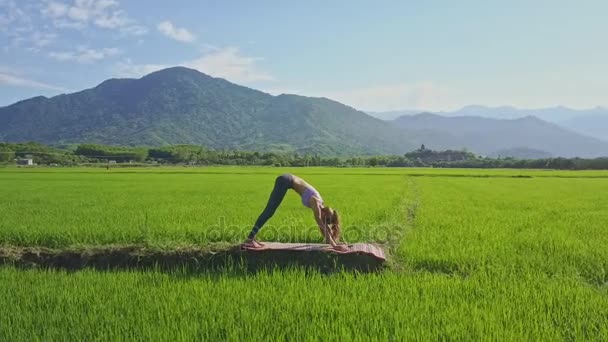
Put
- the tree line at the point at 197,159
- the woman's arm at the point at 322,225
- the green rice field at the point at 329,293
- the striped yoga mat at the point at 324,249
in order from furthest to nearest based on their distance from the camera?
1. the tree line at the point at 197,159
2. the striped yoga mat at the point at 324,249
3. the woman's arm at the point at 322,225
4. the green rice field at the point at 329,293

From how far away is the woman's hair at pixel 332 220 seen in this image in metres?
5.26

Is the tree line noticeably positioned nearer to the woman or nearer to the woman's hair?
the woman's hair

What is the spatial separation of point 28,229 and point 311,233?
14.9 feet

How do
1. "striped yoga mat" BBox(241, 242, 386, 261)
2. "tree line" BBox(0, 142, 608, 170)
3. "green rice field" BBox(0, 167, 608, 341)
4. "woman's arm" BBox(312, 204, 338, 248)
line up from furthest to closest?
"tree line" BBox(0, 142, 608, 170), "striped yoga mat" BBox(241, 242, 386, 261), "woman's arm" BBox(312, 204, 338, 248), "green rice field" BBox(0, 167, 608, 341)

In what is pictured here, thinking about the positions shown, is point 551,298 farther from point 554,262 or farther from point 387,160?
point 387,160

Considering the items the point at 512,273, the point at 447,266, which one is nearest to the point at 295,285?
the point at 447,266

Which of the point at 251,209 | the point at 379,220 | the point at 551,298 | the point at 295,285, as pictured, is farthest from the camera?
the point at 251,209

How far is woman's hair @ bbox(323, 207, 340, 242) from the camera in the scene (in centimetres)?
526

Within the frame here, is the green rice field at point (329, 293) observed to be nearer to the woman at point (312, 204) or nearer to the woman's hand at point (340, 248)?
the woman's hand at point (340, 248)

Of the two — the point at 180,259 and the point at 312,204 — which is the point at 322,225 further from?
the point at 180,259

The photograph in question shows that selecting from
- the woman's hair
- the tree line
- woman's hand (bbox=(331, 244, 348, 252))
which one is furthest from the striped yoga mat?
the tree line

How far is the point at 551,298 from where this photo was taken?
4.08 m

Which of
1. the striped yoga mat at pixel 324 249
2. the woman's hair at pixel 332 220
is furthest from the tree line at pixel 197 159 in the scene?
the woman's hair at pixel 332 220

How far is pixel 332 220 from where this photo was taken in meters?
5.36
